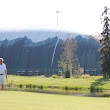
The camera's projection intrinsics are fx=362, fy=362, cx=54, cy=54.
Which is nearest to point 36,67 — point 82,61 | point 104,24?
point 82,61

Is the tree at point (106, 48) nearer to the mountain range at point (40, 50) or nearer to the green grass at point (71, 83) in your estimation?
the green grass at point (71, 83)

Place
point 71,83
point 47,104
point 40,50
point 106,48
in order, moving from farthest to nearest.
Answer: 1. point 40,50
2. point 106,48
3. point 71,83
4. point 47,104

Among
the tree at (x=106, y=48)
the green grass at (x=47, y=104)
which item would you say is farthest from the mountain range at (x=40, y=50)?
the green grass at (x=47, y=104)

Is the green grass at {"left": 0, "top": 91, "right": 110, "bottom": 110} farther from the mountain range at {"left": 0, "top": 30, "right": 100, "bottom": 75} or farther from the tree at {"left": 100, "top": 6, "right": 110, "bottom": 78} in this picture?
the mountain range at {"left": 0, "top": 30, "right": 100, "bottom": 75}

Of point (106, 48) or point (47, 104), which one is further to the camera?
point (106, 48)

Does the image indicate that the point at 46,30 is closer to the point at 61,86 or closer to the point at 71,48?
the point at 71,48

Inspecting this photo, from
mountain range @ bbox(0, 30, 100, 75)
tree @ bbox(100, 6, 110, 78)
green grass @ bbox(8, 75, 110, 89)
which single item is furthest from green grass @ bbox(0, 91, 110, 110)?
mountain range @ bbox(0, 30, 100, 75)

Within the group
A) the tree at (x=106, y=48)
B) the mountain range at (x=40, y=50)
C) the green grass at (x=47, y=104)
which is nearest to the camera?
the green grass at (x=47, y=104)

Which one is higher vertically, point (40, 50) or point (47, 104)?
point (40, 50)

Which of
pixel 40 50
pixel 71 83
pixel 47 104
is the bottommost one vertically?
pixel 47 104

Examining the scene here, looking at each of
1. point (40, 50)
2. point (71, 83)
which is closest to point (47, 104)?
point (71, 83)

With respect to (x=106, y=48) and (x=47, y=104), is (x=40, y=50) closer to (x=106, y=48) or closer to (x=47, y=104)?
(x=106, y=48)

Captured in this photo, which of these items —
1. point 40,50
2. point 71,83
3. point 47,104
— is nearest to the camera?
point 47,104

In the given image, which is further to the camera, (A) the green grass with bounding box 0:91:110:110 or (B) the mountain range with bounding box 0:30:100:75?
(B) the mountain range with bounding box 0:30:100:75
